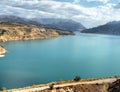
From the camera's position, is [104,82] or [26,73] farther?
[26,73]

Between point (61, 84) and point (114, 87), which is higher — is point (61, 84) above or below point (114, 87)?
above

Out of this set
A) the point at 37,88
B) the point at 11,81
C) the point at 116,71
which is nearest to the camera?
the point at 37,88

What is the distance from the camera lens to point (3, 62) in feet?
480

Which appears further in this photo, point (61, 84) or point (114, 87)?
point (61, 84)

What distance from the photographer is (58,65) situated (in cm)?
13638

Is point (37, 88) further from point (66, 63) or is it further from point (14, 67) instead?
point (66, 63)

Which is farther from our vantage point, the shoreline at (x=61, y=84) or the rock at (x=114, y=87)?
the shoreline at (x=61, y=84)

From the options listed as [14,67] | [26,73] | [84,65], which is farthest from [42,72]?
[84,65]

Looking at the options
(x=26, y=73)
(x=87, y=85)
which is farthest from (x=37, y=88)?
(x=26, y=73)

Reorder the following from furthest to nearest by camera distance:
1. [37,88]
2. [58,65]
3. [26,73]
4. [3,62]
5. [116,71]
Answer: [3,62], [58,65], [116,71], [26,73], [37,88]

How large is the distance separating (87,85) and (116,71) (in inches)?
1899

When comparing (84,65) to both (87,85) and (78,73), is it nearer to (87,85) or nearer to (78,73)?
(78,73)

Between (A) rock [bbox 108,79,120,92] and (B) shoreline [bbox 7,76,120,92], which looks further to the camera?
(B) shoreline [bbox 7,76,120,92]

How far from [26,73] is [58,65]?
1013 inches
